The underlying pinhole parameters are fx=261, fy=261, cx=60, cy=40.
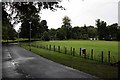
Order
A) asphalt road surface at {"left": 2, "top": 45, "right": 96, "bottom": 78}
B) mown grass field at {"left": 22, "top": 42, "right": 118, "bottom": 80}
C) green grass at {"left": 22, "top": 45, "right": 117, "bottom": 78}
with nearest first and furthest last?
asphalt road surface at {"left": 2, "top": 45, "right": 96, "bottom": 78}, mown grass field at {"left": 22, "top": 42, "right": 118, "bottom": 80}, green grass at {"left": 22, "top": 45, "right": 117, "bottom": 78}

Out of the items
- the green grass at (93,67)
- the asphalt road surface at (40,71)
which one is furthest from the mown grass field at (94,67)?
the asphalt road surface at (40,71)

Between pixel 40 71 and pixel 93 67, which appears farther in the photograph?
pixel 93 67

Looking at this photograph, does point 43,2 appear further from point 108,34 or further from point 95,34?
point 95,34

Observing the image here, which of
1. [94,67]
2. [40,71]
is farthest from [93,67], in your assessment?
[40,71]

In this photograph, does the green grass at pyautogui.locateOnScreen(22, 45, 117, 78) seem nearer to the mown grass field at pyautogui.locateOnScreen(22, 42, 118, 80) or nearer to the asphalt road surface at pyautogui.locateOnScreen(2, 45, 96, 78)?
the mown grass field at pyautogui.locateOnScreen(22, 42, 118, 80)

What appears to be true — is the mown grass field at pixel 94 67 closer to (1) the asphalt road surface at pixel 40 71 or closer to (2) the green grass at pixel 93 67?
(2) the green grass at pixel 93 67

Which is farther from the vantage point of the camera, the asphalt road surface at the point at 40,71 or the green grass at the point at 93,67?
the green grass at the point at 93,67

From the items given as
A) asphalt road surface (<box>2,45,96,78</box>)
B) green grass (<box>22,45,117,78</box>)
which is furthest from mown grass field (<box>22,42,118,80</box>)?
asphalt road surface (<box>2,45,96,78</box>)

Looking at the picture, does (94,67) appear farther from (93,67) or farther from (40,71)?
(40,71)

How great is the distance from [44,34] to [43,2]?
413 ft

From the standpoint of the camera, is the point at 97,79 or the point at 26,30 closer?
the point at 97,79

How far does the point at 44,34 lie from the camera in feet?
479

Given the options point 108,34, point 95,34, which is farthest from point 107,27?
point 95,34

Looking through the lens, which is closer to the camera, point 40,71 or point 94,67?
point 40,71
